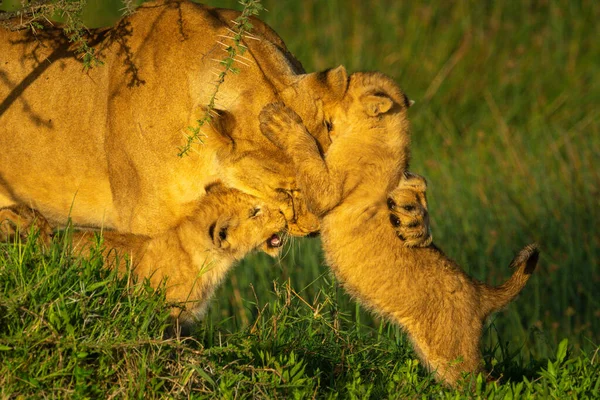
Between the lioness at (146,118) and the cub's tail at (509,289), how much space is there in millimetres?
655

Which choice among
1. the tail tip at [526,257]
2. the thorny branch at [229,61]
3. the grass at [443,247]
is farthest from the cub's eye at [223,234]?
the tail tip at [526,257]

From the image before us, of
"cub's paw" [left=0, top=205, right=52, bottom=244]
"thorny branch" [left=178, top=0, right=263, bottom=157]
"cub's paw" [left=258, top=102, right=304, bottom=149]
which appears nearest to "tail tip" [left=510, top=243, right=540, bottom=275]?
"cub's paw" [left=258, top=102, right=304, bottom=149]

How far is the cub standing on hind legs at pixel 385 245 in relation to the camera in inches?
223

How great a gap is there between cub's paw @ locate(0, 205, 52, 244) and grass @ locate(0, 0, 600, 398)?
0.20 meters

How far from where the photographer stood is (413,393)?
518cm

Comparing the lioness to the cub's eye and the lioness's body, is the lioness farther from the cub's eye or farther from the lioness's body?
the cub's eye

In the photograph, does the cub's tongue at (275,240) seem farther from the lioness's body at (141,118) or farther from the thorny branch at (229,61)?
the thorny branch at (229,61)

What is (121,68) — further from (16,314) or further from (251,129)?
(16,314)

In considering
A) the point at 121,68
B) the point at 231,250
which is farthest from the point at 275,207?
the point at 121,68

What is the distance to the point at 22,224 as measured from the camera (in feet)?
17.8

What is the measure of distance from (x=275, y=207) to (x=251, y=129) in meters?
0.47

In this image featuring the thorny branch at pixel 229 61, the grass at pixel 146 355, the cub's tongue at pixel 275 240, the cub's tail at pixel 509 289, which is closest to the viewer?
the grass at pixel 146 355

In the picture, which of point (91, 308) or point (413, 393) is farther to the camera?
point (413, 393)

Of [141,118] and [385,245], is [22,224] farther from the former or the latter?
[385,245]
